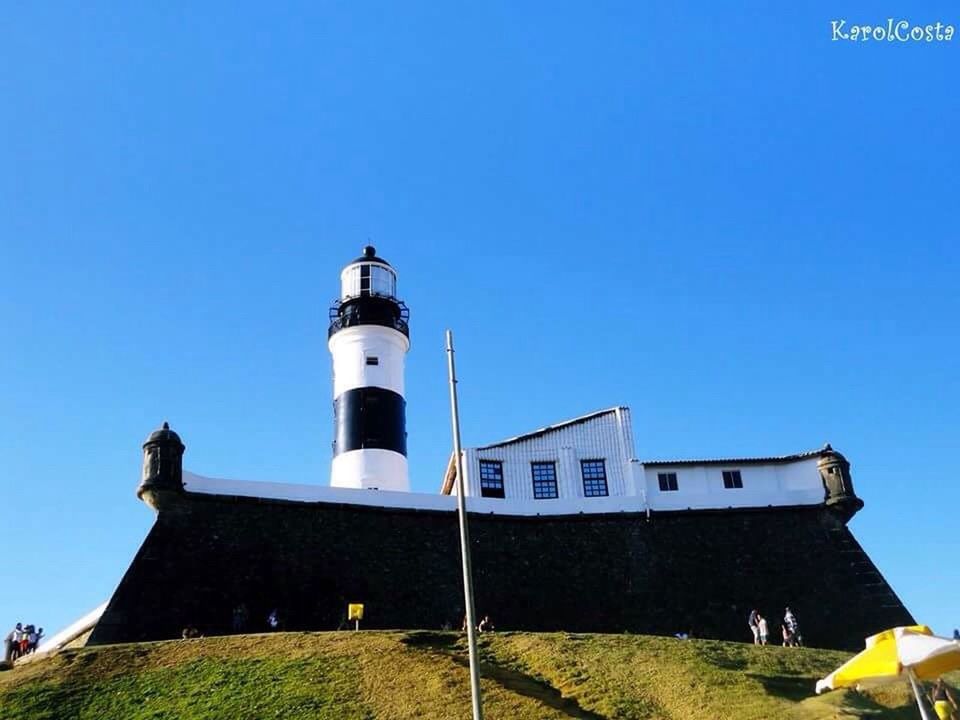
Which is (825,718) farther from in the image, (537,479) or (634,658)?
(537,479)

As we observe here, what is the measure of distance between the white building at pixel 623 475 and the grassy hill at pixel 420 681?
1026cm

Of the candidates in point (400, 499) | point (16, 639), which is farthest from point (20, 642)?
point (400, 499)

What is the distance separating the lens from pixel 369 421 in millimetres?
35531

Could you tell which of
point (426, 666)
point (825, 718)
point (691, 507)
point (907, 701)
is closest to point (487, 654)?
point (426, 666)

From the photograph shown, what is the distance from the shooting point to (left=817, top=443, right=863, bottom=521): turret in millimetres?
34125

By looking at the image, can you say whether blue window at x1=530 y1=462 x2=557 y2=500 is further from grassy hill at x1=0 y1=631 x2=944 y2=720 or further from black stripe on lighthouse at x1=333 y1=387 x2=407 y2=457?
grassy hill at x1=0 y1=631 x2=944 y2=720

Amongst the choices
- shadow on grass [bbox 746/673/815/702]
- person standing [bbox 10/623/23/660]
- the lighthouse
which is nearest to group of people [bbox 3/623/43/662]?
person standing [bbox 10/623/23/660]

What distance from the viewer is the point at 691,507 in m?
34.3

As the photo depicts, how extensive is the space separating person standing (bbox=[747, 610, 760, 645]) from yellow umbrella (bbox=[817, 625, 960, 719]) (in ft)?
53.9

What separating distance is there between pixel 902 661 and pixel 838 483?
76.9ft

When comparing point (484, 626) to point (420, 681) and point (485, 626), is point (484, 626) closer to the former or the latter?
point (485, 626)

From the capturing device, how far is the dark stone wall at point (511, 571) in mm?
28203

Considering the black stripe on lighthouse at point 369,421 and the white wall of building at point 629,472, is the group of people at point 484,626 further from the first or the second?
the black stripe on lighthouse at point 369,421

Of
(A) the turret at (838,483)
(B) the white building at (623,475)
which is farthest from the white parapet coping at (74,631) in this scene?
(A) the turret at (838,483)
